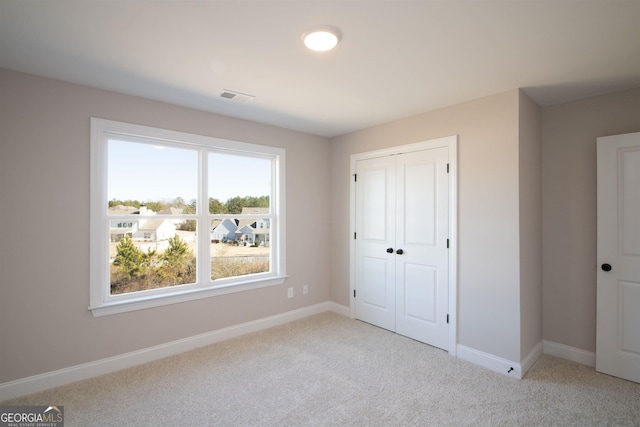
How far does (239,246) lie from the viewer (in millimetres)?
3822

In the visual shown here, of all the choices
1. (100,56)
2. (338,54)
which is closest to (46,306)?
(100,56)

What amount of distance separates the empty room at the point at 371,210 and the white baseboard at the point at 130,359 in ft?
0.06

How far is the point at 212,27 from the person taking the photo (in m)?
1.87

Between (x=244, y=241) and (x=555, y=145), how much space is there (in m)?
3.53

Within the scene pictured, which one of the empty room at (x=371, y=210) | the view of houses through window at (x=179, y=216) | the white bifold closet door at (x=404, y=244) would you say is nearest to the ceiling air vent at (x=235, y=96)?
the empty room at (x=371, y=210)

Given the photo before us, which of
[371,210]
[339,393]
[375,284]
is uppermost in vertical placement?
[371,210]

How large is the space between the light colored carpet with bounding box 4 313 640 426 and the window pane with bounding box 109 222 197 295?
0.77 meters

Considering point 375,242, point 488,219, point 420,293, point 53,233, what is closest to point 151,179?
point 53,233

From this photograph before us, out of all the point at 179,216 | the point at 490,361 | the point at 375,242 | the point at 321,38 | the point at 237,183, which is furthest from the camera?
the point at 375,242

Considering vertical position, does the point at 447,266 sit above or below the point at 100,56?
below

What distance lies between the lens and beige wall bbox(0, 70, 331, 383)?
239cm

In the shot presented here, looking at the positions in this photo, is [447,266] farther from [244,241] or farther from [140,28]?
[140,28]

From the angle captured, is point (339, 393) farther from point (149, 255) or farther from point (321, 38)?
point (321, 38)

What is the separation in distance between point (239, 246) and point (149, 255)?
39.1 inches
